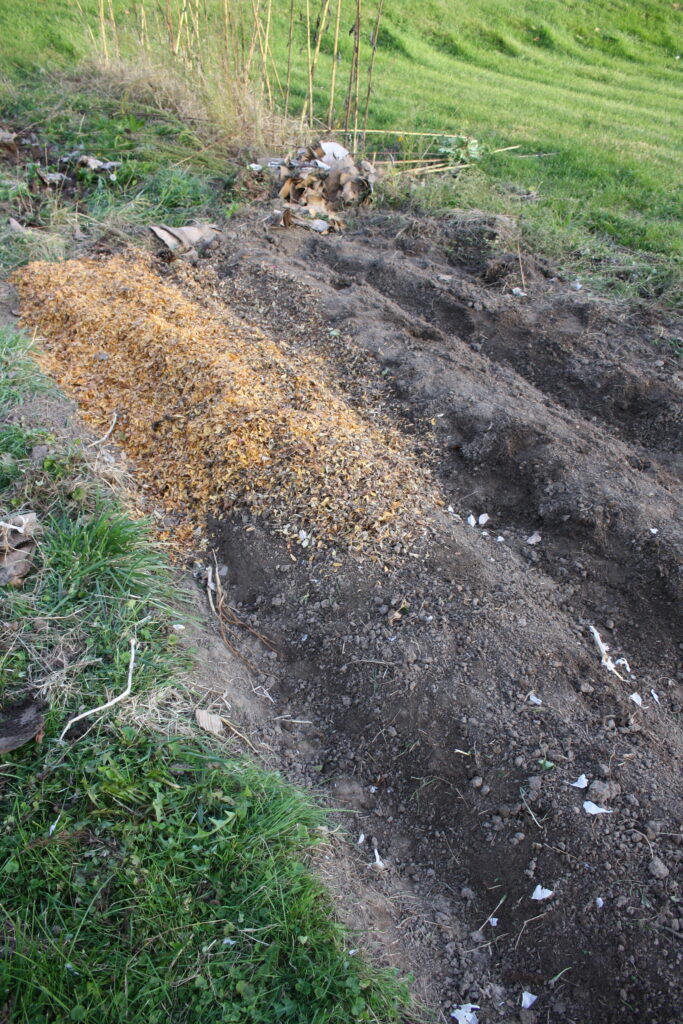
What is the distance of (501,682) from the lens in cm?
229

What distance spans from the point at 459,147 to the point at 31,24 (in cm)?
640

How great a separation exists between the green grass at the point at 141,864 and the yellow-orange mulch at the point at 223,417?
0.82 meters

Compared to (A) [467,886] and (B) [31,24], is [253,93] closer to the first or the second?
(B) [31,24]

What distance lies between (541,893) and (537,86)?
1075 cm

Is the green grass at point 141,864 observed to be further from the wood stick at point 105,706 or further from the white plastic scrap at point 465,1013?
the white plastic scrap at point 465,1013

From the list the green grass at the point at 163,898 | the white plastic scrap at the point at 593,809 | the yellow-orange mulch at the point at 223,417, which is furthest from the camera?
the yellow-orange mulch at the point at 223,417

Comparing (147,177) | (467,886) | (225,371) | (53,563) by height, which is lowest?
(467,886)

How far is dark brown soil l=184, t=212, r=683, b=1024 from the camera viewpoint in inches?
72.1

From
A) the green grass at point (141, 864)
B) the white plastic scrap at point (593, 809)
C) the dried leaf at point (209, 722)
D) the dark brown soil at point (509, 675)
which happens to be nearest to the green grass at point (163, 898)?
the green grass at point (141, 864)

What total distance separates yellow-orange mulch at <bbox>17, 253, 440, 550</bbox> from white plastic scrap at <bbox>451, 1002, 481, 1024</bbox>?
149 centimetres

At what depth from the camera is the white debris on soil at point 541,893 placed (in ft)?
6.14

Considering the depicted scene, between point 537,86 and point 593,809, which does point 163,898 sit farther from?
point 537,86

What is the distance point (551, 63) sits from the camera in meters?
10.7

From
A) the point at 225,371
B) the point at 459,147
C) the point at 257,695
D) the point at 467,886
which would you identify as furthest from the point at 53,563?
the point at 459,147
